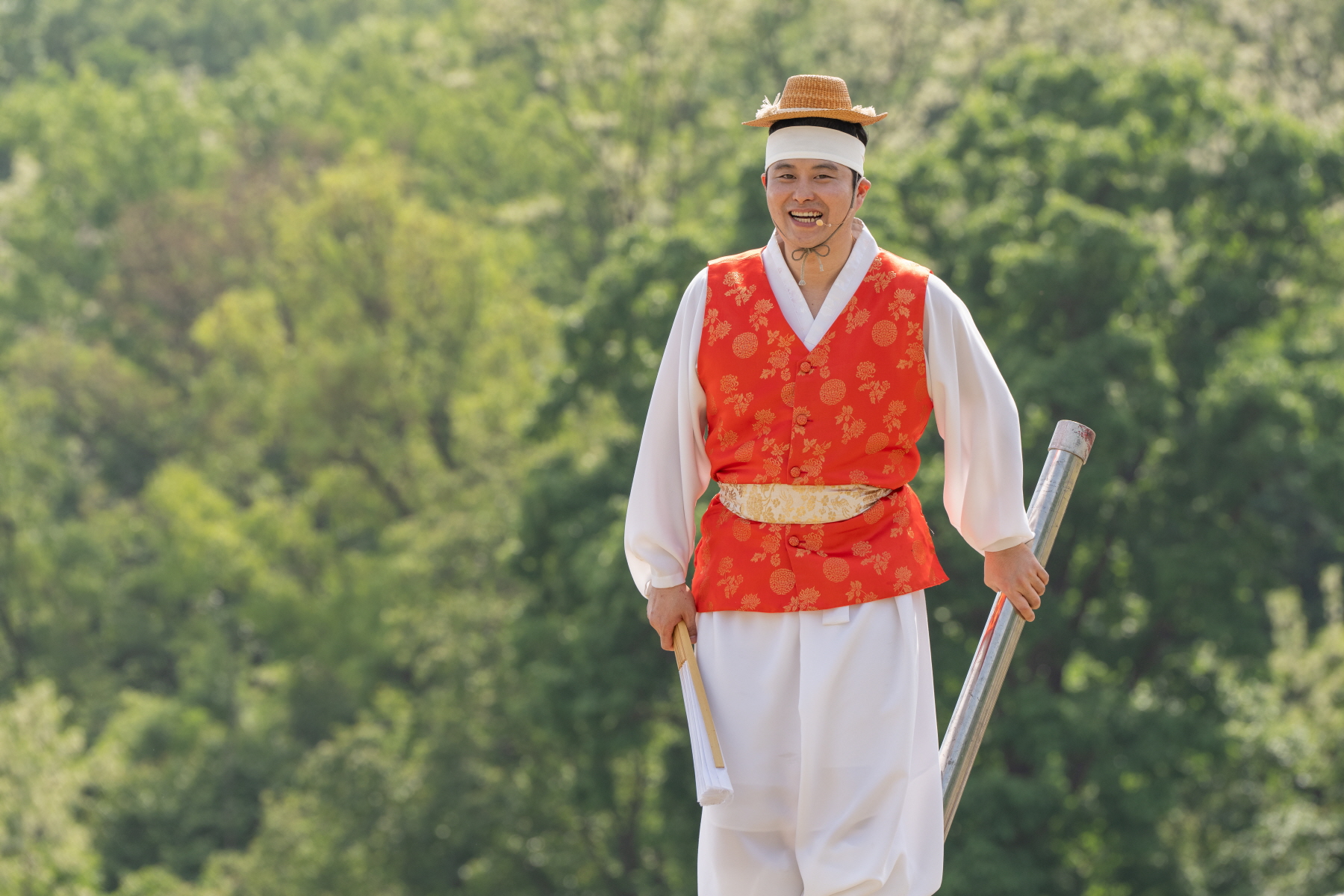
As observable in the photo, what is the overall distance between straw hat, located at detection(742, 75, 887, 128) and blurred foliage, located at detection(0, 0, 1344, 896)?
9336 millimetres

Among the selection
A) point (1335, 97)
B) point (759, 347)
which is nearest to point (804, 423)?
point (759, 347)

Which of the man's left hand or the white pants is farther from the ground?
the man's left hand

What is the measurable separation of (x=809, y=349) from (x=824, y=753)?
28.8 inches

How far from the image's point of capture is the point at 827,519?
116 inches

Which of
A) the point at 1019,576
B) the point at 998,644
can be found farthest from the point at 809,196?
the point at 998,644

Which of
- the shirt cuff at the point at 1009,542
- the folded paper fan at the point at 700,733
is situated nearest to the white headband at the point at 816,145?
the shirt cuff at the point at 1009,542

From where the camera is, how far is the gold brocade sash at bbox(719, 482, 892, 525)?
295cm

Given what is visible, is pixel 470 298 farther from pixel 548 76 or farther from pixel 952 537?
pixel 952 537

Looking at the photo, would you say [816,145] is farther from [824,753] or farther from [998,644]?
[824,753]

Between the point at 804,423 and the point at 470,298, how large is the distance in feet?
82.2

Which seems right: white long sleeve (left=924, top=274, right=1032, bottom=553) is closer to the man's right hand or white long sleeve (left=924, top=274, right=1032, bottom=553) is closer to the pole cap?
the pole cap

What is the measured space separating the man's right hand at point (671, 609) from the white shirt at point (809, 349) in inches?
0.7

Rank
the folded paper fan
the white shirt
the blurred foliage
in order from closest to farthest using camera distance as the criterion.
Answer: the folded paper fan → the white shirt → the blurred foliage

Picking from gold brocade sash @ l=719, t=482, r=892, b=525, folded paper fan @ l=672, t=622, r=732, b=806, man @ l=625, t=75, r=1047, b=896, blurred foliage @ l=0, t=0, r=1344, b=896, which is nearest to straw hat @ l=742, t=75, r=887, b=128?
man @ l=625, t=75, r=1047, b=896
